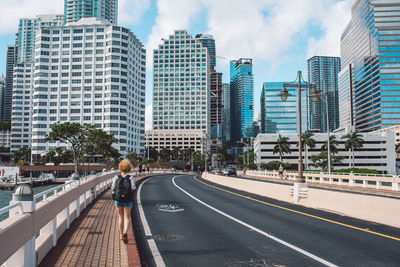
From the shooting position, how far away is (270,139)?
14212 cm

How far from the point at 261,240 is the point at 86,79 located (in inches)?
5527

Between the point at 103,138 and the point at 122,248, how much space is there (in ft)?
146

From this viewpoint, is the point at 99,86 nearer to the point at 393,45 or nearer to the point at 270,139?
the point at 270,139

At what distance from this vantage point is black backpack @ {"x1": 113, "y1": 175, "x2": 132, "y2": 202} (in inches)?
306

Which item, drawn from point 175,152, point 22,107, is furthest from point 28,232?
point 22,107

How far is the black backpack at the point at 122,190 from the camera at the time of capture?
7781 millimetres

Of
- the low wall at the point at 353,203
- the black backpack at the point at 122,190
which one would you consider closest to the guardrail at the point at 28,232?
the black backpack at the point at 122,190

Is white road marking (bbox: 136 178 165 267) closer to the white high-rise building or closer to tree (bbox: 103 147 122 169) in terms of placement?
tree (bbox: 103 147 122 169)

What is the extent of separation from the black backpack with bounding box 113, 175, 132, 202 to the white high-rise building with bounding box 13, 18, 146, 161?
12503 centimetres

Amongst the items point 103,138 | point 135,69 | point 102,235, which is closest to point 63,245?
point 102,235

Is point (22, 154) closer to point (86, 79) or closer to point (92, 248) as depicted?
point (86, 79)

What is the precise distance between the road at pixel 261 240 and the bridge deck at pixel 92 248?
534mm

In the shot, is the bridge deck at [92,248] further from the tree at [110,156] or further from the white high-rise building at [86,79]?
the white high-rise building at [86,79]

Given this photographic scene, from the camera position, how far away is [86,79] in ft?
454
